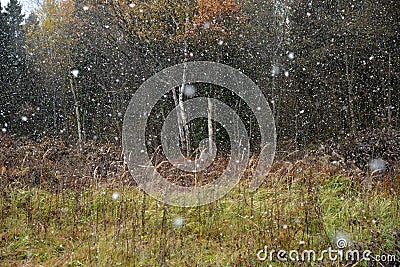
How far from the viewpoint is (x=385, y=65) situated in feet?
44.5

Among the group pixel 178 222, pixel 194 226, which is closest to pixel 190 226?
pixel 194 226

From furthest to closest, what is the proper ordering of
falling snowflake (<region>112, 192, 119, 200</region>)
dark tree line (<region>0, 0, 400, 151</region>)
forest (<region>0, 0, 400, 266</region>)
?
1. dark tree line (<region>0, 0, 400, 151</region>)
2. falling snowflake (<region>112, 192, 119, 200</region>)
3. forest (<region>0, 0, 400, 266</region>)

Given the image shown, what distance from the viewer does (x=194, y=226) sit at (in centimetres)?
452

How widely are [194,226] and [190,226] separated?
5cm

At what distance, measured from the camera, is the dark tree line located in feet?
42.0

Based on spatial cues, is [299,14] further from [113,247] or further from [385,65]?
[113,247]

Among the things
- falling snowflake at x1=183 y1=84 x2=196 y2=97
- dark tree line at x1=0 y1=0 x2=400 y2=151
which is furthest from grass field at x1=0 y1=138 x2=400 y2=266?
falling snowflake at x1=183 y1=84 x2=196 y2=97

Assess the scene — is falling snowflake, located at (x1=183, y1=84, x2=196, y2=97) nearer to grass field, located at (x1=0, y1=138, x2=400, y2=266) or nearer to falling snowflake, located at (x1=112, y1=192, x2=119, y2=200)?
grass field, located at (x1=0, y1=138, x2=400, y2=266)

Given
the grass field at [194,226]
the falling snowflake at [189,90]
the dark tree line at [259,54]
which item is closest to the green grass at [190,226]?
the grass field at [194,226]

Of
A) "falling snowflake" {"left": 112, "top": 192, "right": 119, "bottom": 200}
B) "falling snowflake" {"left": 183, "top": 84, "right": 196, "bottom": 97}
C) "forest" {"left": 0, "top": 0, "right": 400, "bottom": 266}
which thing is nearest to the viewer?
"forest" {"left": 0, "top": 0, "right": 400, "bottom": 266}

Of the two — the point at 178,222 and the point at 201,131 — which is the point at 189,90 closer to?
the point at 201,131

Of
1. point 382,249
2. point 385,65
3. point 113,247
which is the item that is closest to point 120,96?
point 385,65

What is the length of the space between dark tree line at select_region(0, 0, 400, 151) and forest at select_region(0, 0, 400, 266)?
0.06 metres

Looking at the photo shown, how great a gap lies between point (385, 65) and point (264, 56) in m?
4.39
